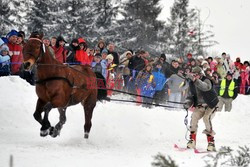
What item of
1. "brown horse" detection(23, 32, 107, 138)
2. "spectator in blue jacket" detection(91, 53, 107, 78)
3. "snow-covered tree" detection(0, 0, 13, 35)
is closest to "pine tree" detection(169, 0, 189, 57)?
"snow-covered tree" detection(0, 0, 13, 35)

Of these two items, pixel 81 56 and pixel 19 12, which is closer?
pixel 81 56

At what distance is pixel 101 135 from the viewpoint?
1161 centimetres

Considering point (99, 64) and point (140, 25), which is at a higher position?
point (140, 25)

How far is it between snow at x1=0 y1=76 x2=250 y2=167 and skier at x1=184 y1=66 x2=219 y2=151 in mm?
771

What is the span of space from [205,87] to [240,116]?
7.82 metres

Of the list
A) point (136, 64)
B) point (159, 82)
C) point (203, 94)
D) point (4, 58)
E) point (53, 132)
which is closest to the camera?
point (53, 132)

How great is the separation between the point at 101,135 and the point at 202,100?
282 cm

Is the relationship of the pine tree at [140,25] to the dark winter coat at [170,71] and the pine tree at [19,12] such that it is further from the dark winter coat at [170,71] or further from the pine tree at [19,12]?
the dark winter coat at [170,71]

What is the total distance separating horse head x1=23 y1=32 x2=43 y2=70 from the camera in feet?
29.4

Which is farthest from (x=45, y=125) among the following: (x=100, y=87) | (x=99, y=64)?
(x=99, y=64)

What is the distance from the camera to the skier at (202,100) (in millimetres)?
10547

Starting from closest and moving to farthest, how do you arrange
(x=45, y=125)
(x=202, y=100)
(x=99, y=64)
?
(x=45, y=125)
(x=202, y=100)
(x=99, y=64)

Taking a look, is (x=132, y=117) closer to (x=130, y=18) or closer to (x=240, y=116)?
(x=240, y=116)

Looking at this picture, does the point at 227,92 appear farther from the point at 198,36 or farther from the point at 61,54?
the point at 198,36
